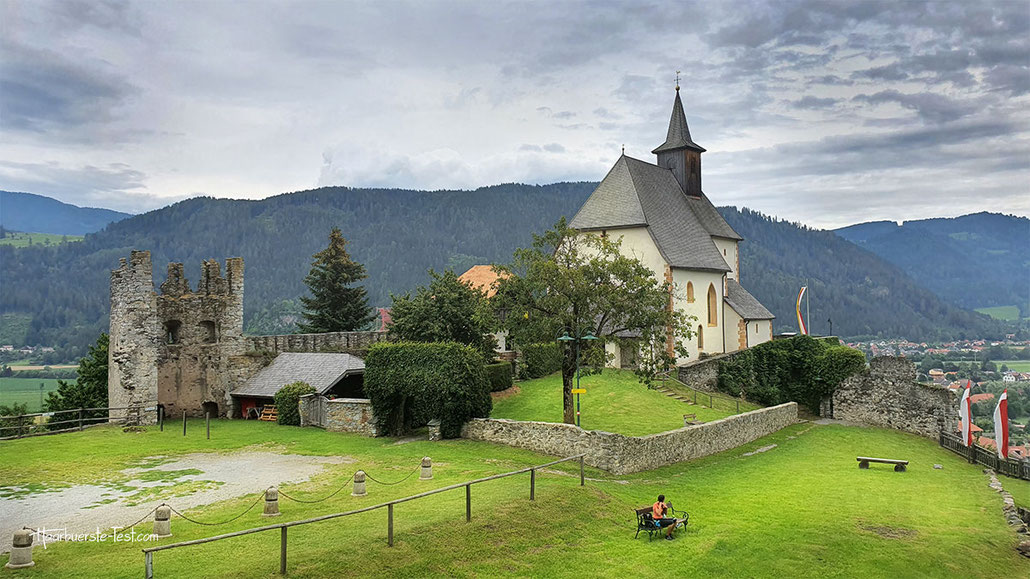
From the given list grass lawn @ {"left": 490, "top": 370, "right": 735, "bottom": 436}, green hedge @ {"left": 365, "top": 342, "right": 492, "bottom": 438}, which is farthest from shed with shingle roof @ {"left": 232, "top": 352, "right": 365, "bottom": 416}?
grass lawn @ {"left": 490, "top": 370, "right": 735, "bottom": 436}

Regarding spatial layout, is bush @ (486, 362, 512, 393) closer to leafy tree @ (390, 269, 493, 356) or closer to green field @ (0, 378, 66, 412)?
leafy tree @ (390, 269, 493, 356)

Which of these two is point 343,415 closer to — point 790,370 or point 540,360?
point 540,360

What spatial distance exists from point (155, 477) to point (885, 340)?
591 ft

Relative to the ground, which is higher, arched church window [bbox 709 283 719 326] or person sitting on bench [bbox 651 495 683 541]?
arched church window [bbox 709 283 719 326]

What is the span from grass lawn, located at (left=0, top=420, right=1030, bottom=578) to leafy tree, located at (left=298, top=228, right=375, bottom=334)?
1053 inches

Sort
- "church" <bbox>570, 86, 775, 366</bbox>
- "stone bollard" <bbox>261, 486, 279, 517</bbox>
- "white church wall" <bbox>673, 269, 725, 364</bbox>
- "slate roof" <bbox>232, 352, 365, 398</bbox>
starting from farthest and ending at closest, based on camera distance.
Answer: "white church wall" <bbox>673, 269, 725, 364</bbox> < "church" <bbox>570, 86, 775, 366</bbox> < "slate roof" <bbox>232, 352, 365, 398</bbox> < "stone bollard" <bbox>261, 486, 279, 517</bbox>

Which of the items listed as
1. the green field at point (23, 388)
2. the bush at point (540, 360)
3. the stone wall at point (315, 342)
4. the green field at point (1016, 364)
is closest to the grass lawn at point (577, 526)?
the stone wall at point (315, 342)

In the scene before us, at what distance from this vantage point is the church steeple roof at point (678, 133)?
179 feet

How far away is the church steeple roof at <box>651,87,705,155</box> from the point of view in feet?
179

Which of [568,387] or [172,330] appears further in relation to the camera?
[172,330]

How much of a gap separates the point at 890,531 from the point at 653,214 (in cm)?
3007

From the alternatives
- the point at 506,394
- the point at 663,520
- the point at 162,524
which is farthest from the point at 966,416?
the point at 162,524

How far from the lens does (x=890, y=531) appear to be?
17031 mm

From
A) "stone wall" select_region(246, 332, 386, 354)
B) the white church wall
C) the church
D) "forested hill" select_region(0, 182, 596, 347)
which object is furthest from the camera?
"forested hill" select_region(0, 182, 596, 347)
